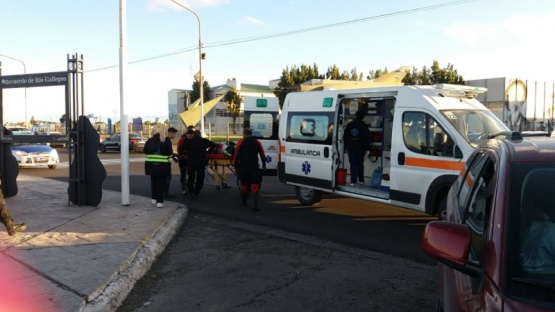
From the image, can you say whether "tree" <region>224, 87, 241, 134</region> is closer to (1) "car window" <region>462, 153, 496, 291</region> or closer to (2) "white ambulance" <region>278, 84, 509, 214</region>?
(2) "white ambulance" <region>278, 84, 509, 214</region>

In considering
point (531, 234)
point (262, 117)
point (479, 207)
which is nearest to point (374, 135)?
point (262, 117)

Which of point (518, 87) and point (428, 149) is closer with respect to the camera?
point (428, 149)

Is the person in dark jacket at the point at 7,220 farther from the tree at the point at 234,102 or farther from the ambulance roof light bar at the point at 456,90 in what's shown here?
the tree at the point at 234,102

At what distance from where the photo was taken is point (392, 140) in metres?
8.23

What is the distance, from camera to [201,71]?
1092 inches

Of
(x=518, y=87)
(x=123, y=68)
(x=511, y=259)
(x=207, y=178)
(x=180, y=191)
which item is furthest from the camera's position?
(x=518, y=87)

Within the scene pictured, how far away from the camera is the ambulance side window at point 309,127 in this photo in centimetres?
974

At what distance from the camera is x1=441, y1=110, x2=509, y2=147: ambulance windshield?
24.3ft

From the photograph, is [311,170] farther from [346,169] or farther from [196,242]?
[196,242]

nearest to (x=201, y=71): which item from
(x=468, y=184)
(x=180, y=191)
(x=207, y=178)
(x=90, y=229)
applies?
(x=207, y=178)

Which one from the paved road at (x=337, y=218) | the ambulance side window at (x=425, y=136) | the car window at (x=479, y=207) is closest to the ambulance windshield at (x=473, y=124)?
the ambulance side window at (x=425, y=136)

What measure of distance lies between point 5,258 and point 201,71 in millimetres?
22827

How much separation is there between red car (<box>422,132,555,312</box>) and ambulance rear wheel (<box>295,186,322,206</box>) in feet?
24.9

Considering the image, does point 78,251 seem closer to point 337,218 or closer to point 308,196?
point 337,218
